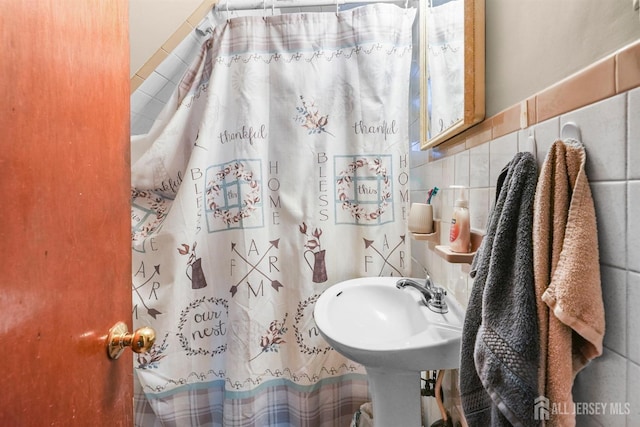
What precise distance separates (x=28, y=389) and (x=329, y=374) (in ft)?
3.46

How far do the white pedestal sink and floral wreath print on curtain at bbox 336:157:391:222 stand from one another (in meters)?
0.28

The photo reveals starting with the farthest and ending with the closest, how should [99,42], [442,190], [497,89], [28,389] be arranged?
[442,190]
[497,89]
[99,42]
[28,389]

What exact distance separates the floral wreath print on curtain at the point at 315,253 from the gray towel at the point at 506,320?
71cm

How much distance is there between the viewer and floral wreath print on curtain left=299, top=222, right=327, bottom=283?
1.17 m

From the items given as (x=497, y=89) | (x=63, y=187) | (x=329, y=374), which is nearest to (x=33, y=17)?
(x=63, y=187)

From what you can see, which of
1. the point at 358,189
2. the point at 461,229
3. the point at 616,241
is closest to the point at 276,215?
the point at 358,189

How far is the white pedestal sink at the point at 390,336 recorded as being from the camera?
0.65m

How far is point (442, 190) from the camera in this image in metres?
0.99

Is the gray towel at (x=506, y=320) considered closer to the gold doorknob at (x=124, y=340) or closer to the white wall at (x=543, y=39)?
the white wall at (x=543, y=39)

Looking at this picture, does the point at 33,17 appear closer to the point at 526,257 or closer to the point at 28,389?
the point at 28,389

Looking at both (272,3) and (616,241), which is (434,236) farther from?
(272,3)

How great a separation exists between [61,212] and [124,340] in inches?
10.2

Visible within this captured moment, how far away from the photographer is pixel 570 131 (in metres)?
0.43

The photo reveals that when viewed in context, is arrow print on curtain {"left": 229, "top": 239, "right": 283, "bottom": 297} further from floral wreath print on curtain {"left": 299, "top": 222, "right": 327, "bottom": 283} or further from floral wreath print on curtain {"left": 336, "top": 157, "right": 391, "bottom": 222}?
floral wreath print on curtain {"left": 336, "top": 157, "right": 391, "bottom": 222}
